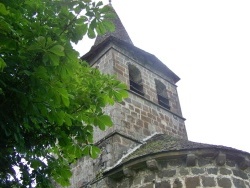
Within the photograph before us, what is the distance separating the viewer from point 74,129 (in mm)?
3541

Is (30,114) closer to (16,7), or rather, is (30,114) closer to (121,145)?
(16,7)

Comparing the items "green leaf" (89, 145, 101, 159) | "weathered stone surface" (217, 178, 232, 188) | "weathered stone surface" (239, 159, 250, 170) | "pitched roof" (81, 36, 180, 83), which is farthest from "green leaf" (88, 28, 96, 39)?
"pitched roof" (81, 36, 180, 83)

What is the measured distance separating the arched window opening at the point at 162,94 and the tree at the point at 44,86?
769 centimetres

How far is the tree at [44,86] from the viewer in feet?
8.66

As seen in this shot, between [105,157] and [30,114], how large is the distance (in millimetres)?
5515

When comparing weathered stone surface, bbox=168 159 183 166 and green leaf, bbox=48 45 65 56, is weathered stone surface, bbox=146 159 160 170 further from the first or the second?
green leaf, bbox=48 45 65 56

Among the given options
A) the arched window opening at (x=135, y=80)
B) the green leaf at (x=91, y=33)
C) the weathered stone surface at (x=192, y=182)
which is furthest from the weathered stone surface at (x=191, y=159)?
the arched window opening at (x=135, y=80)

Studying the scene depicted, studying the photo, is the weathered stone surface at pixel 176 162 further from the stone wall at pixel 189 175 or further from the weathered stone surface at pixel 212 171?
the weathered stone surface at pixel 212 171

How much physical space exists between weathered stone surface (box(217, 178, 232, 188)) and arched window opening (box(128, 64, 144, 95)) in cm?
481

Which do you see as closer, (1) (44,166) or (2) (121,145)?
(1) (44,166)

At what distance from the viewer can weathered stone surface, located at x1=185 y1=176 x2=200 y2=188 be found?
6.36 m

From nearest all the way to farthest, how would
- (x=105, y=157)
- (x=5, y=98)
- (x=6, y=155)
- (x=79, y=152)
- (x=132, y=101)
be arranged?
(x=5, y=98)
(x=6, y=155)
(x=79, y=152)
(x=105, y=157)
(x=132, y=101)

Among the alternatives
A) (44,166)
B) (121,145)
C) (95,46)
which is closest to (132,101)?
(121,145)

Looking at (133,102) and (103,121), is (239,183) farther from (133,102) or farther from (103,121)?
(103,121)
